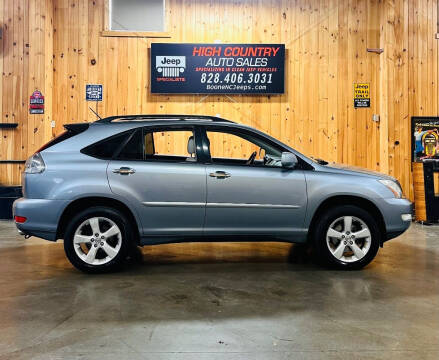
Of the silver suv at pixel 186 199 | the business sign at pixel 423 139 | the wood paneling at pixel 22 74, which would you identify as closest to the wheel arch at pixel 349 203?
the silver suv at pixel 186 199

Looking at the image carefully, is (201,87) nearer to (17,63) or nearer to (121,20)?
(121,20)

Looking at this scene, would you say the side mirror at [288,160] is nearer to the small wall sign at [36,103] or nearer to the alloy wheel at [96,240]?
the alloy wheel at [96,240]

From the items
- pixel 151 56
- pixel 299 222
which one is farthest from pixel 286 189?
pixel 151 56

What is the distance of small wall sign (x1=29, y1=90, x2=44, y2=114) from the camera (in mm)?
8703

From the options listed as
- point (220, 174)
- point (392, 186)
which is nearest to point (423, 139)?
point (392, 186)

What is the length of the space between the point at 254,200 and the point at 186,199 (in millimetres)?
694

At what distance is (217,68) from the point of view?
29.8 feet

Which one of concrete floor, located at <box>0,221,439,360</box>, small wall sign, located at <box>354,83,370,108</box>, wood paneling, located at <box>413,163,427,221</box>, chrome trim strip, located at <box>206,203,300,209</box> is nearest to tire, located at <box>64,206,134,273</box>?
concrete floor, located at <box>0,221,439,360</box>

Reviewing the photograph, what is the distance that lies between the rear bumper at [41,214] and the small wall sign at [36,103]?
457 cm

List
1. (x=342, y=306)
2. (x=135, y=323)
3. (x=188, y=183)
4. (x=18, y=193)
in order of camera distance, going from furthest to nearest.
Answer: (x=18, y=193)
(x=188, y=183)
(x=342, y=306)
(x=135, y=323)

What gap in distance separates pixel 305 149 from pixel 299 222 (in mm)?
4535

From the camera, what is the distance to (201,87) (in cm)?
908

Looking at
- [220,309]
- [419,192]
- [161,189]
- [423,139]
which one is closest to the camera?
[220,309]

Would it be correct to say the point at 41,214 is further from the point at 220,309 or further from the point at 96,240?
the point at 220,309
